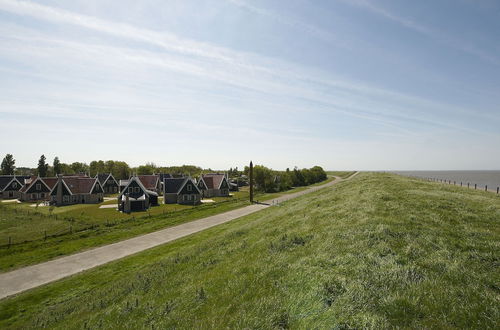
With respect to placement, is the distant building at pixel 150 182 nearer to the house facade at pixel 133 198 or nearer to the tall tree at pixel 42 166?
the house facade at pixel 133 198

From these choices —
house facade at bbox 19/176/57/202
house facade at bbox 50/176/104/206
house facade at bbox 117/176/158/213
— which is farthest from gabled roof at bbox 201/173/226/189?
house facade at bbox 19/176/57/202

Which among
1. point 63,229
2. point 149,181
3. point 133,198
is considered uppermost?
point 149,181

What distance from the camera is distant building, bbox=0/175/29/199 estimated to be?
77.3 m

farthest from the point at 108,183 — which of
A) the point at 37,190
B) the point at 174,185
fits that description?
the point at 174,185

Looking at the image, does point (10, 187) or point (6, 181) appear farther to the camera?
point (6, 181)

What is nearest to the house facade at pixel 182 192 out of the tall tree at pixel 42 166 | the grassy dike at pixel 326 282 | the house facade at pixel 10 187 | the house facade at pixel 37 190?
the house facade at pixel 37 190

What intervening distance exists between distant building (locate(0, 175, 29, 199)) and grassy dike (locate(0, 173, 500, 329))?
86.6 metres

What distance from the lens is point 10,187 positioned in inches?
3086

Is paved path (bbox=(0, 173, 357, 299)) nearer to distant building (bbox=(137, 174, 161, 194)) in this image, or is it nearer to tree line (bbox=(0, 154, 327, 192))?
distant building (bbox=(137, 174, 161, 194))

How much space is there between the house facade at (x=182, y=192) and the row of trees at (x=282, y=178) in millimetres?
32427

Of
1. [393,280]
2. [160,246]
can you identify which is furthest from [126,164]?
[393,280]

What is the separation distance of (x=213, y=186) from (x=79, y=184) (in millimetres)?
38633

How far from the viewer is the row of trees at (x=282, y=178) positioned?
92.2 meters

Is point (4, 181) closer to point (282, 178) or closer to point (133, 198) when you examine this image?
point (133, 198)
